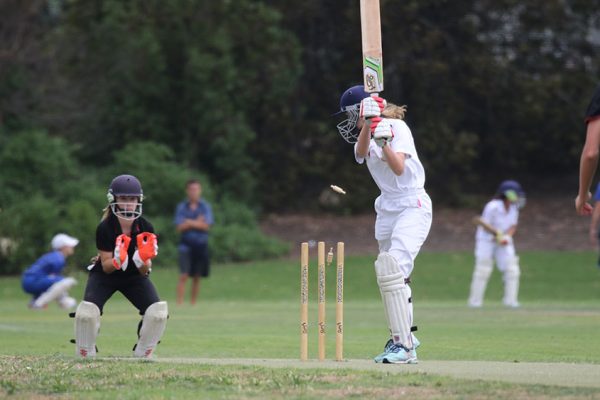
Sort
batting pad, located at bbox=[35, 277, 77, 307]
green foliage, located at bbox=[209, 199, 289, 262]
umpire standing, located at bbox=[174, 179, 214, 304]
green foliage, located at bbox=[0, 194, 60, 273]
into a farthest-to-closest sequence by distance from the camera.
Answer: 1. green foliage, located at bbox=[209, 199, 289, 262]
2. green foliage, located at bbox=[0, 194, 60, 273]
3. umpire standing, located at bbox=[174, 179, 214, 304]
4. batting pad, located at bbox=[35, 277, 77, 307]

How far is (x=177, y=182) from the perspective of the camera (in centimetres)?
2538

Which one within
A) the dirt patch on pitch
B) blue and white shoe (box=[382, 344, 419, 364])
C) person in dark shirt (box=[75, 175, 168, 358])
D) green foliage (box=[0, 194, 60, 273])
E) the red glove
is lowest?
the dirt patch on pitch

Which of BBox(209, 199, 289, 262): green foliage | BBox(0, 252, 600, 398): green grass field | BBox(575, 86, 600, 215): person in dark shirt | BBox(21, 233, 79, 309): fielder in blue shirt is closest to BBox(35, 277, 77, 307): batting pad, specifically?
BBox(21, 233, 79, 309): fielder in blue shirt

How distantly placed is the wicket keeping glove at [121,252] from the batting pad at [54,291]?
8.99 meters

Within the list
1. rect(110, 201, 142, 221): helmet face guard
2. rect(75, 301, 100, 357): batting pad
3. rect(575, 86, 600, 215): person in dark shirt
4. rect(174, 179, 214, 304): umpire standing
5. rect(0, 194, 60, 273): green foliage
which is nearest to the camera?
rect(575, 86, 600, 215): person in dark shirt

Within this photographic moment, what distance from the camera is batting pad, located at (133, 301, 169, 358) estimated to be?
824 cm

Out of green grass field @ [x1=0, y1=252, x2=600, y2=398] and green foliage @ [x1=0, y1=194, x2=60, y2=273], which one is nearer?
green grass field @ [x1=0, y1=252, x2=600, y2=398]

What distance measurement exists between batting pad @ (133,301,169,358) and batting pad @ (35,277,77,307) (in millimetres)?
8723

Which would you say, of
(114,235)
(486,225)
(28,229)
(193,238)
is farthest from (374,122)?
(28,229)

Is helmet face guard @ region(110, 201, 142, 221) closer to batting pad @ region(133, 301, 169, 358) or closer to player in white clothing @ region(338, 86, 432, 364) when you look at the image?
batting pad @ region(133, 301, 169, 358)

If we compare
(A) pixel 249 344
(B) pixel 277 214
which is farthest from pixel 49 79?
(A) pixel 249 344

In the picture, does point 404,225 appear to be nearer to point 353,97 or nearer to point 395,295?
point 395,295

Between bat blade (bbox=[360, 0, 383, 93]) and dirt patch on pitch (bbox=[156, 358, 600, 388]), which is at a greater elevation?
bat blade (bbox=[360, 0, 383, 93])

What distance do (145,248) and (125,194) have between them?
412mm
